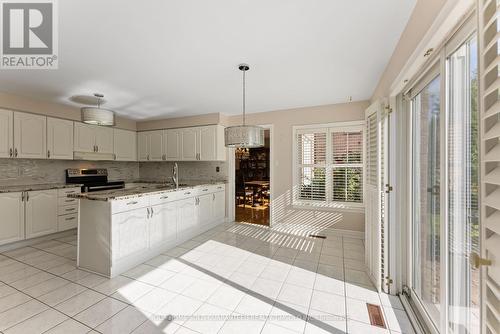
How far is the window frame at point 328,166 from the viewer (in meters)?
3.79

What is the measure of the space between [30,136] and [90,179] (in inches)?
50.6

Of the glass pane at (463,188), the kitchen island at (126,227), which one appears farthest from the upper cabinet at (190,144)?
the glass pane at (463,188)

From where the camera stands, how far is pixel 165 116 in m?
4.88

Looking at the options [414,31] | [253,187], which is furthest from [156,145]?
[414,31]

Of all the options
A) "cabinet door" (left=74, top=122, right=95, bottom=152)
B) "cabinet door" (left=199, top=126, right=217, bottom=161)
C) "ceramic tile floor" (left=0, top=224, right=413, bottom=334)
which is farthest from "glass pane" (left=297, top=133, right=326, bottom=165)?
"cabinet door" (left=74, top=122, right=95, bottom=152)

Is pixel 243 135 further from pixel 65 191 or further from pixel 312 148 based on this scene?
pixel 65 191

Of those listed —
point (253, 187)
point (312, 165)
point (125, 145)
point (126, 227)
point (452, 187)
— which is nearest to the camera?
point (452, 187)

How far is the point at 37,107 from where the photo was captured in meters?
3.61

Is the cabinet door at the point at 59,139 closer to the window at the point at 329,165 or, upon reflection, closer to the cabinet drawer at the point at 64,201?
the cabinet drawer at the point at 64,201

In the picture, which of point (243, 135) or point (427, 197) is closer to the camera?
point (427, 197)

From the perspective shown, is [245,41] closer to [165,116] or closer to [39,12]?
[39,12]

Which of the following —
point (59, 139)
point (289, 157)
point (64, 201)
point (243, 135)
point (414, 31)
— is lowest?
point (64, 201)

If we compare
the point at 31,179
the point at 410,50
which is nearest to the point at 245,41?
the point at 410,50

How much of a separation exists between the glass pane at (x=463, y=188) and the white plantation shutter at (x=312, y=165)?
8.95 feet
